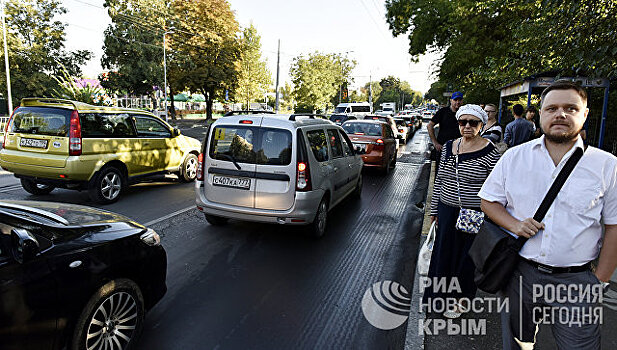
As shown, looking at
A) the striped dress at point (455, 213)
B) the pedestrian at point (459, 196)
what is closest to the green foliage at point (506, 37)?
the pedestrian at point (459, 196)

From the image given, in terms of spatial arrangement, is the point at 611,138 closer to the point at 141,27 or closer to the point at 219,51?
the point at 219,51

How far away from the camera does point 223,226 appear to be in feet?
20.5

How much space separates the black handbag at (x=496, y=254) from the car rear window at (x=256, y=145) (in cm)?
329

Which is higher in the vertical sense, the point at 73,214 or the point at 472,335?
the point at 73,214

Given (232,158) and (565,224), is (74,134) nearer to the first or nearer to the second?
(232,158)

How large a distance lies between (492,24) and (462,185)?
17077 millimetres

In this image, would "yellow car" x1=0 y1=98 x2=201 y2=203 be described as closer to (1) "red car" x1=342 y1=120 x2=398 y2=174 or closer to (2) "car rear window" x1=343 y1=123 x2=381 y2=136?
(1) "red car" x1=342 y1=120 x2=398 y2=174

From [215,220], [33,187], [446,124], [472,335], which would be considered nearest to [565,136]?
[472,335]

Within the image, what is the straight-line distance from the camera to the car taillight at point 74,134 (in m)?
6.69

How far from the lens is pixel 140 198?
7.92m

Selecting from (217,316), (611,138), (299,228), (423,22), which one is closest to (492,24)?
(423,22)

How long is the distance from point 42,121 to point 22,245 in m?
5.69

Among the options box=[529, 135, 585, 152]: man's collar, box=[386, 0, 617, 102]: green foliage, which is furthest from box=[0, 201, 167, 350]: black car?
box=[386, 0, 617, 102]: green foliage

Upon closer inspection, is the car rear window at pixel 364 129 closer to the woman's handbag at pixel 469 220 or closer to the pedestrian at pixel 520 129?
the pedestrian at pixel 520 129
